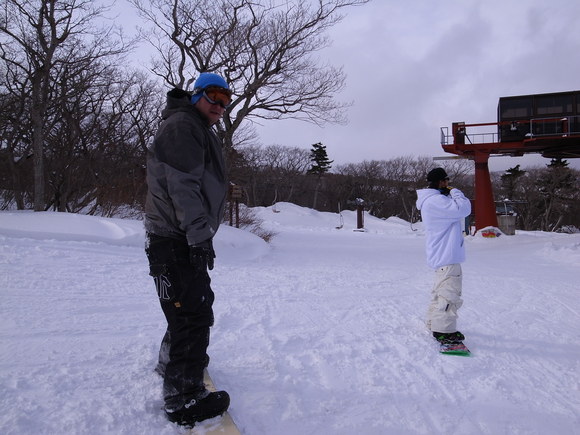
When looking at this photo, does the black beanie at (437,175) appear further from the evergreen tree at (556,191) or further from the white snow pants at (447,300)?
the evergreen tree at (556,191)

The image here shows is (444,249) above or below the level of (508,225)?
above

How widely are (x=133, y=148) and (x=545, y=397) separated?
1361 cm

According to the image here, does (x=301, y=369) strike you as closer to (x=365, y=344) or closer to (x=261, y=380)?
(x=261, y=380)

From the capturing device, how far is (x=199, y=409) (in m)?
2.04

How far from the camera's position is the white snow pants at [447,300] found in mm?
3404

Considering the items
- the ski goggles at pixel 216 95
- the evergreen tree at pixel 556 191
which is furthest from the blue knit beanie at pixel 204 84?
the evergreen tree at pixel 556 191

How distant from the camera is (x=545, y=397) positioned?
254 centimetres

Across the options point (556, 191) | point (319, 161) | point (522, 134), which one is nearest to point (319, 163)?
point (319, 161)

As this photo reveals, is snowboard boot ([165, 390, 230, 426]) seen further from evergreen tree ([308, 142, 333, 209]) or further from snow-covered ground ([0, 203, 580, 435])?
evergreen tree ([308, 142, 333, 209])

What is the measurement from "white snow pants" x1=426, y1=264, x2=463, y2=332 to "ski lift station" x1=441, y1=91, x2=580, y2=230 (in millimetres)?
12979

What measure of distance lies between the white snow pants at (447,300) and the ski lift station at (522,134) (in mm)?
12979

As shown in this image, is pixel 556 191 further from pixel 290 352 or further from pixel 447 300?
pixel 290 352

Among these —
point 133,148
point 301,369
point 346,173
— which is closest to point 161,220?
point 301,369

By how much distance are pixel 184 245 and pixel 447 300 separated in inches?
96.6
